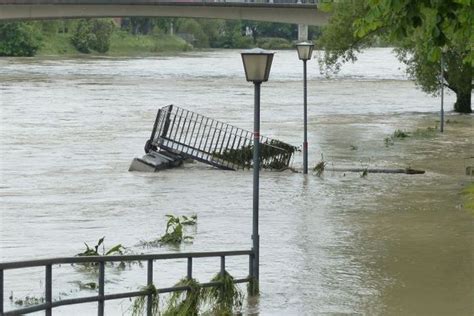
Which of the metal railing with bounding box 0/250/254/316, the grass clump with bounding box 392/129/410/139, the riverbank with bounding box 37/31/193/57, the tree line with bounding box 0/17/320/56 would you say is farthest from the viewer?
the riverbank with bounding box 37/31/193/57

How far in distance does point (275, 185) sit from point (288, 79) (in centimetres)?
5406

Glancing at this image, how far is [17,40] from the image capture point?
4405 inches

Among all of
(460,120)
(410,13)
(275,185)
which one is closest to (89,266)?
(410,13)

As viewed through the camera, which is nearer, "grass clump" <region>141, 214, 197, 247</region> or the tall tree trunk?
"grass clump" <region>141, 214, 197, 247</region>

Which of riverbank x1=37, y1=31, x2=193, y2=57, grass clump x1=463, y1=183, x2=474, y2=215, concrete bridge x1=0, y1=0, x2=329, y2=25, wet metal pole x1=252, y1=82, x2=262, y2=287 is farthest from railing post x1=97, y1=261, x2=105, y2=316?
riverbank x1=37, y1=31, x2=193, y2=57

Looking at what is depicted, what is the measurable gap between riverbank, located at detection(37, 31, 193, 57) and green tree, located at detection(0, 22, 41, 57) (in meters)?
2.92

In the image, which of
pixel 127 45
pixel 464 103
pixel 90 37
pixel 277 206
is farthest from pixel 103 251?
pixel 127 45

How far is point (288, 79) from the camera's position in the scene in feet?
267

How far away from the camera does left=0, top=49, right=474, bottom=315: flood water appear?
15.4 metres

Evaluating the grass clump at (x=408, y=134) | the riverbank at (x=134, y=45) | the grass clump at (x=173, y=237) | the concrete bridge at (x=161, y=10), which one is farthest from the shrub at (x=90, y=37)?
the grass clump at (x=173, y=237)

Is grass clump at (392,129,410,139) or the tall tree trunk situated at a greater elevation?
the tall tree trunk

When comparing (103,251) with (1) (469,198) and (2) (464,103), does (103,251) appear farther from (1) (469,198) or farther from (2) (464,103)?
(2) (464,103)

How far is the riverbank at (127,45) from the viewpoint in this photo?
397ft

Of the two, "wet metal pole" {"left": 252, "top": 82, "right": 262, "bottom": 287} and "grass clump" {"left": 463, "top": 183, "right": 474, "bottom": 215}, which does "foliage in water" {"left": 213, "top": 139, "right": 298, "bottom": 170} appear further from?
"wet metal pole" {"left": 252, "top": 82, "right": 262, "bottom": 287}
